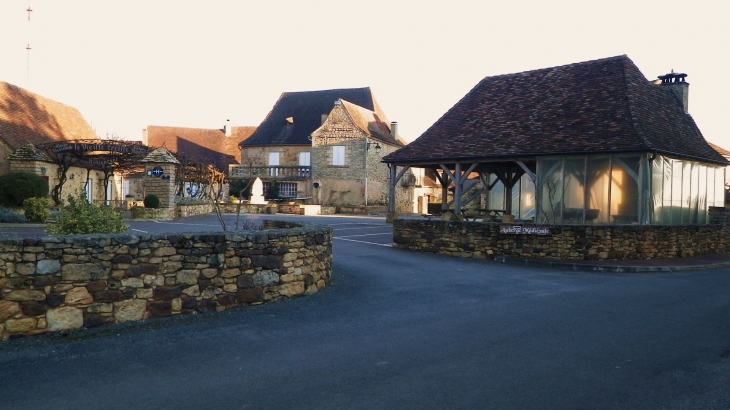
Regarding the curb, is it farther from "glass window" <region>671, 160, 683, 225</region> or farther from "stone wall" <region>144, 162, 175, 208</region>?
"stone wall" <region>144, 162, 175, 208</region>

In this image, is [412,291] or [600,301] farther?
[412,291]

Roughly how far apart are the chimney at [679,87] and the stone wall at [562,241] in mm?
6118

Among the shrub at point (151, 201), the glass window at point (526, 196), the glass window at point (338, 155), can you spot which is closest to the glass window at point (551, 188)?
the glass window at point (526, 196)

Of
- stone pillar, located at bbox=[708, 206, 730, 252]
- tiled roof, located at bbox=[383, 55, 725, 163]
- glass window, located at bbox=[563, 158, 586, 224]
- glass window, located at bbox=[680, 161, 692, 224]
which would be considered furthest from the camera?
glass window, located at bbox=[680, 161, 692, 224]

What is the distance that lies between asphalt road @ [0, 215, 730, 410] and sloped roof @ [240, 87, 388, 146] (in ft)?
117

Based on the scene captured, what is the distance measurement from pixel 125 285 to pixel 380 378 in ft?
11.8

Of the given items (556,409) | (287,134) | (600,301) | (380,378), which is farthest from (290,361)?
(287,134)

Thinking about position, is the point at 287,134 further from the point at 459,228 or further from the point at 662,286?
the point at 662,286

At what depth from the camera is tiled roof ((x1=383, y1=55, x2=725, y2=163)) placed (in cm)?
1712

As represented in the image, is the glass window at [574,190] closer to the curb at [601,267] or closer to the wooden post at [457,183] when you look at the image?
the wooden post at [457,183]

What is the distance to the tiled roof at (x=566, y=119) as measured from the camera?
674 inches

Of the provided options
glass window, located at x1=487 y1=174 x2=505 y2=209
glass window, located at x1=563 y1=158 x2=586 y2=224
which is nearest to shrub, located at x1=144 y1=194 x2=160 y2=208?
glass window, located at x1=487 y1=174 x2=505 y2=209

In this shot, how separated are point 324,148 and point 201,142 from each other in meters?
14.3

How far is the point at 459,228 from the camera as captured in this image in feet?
49.9
